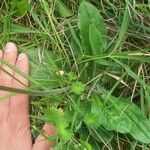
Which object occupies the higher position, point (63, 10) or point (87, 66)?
point (63, 10)

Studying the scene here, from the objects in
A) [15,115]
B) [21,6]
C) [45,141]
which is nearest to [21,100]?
[15,115]

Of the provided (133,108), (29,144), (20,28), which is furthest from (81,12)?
(29,144)

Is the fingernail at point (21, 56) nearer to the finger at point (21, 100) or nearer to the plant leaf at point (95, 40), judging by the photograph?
the finger at point (21, 100)

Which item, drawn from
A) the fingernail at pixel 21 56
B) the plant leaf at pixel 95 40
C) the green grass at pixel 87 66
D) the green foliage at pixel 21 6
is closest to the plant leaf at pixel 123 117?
the green grass at pixel 87 66

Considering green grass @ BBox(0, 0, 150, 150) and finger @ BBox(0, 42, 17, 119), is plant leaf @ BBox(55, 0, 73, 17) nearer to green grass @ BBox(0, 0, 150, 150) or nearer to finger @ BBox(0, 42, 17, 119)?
green grass @ BBox(0, 0, 150, 150)

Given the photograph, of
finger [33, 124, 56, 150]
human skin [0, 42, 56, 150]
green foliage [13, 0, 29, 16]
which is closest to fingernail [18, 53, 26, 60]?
human skin [0, 42, 56, 150]

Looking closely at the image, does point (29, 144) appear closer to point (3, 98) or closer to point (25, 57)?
point (3, 98)

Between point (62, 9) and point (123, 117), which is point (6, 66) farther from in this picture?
point (123, 117)
